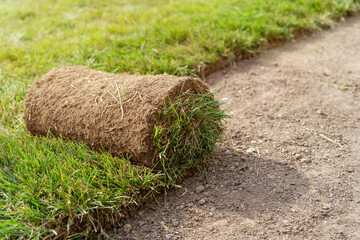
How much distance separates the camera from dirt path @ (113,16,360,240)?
7.91 ft

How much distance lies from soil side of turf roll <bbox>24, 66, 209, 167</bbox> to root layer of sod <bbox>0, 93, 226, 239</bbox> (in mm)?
69

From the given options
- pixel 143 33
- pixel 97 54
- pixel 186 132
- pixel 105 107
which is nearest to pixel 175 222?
pixel 186 132

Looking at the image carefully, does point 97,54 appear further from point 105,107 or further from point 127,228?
point 127,228

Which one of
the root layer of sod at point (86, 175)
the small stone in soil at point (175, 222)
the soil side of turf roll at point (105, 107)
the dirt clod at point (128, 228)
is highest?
the soil side of turf roll at point (105, 107)

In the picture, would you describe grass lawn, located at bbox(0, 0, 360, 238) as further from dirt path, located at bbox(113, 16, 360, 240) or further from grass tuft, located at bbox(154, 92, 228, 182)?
dirt path, located at bbox(113, 16, 360, 240)

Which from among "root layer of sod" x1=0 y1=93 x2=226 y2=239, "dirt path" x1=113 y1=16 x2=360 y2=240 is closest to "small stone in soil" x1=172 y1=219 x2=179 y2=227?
"dirt path" x1=113 y1=16 x2=360 y2=240

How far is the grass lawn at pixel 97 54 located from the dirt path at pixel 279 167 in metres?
0.28

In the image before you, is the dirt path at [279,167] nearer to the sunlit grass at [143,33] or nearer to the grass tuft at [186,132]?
the grass tuft at [186,132]

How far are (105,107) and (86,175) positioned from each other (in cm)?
53

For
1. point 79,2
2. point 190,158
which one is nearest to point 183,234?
point 190,158

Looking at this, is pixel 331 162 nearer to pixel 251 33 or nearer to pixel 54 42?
pixel 251 33

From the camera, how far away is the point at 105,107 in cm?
276

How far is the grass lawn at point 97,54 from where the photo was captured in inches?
93.0

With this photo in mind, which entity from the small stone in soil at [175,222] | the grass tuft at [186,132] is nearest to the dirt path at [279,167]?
the small stone in soil at [175,222]
